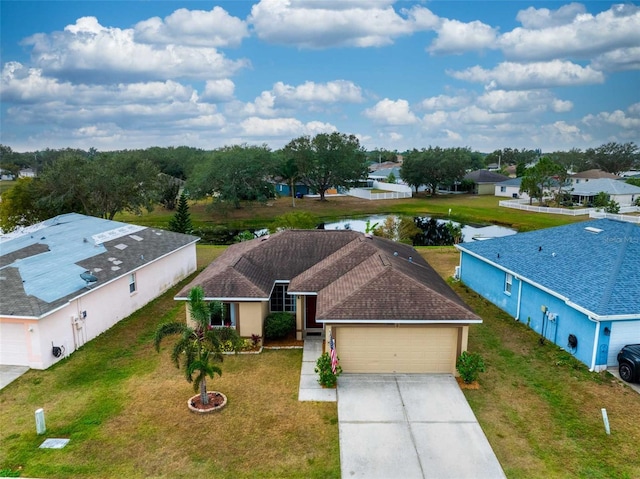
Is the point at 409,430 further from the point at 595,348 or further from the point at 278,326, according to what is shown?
the point at 595,348

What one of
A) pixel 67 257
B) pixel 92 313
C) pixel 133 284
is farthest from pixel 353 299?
pixel 67 257

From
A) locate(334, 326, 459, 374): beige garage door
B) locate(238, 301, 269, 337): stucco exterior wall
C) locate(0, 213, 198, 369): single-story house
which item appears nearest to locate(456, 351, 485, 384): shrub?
locate(334, 326, 459, 374): beige garage door

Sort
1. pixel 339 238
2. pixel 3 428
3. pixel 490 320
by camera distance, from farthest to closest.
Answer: pixel 339 238 < pixel 490 320 < pixel 3 428

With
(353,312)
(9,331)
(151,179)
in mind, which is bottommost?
(9,331)

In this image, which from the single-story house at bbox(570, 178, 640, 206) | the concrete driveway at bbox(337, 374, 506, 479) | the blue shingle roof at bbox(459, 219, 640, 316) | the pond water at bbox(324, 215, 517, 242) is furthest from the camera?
the single-story house at bbox(570, 178, 640, 206)

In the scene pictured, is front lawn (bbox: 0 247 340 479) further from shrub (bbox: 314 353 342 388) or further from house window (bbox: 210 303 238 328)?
house window (bbox: 210 303 238 328)

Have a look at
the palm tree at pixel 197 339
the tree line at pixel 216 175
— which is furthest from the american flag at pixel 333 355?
the tree line at pixel 216 175

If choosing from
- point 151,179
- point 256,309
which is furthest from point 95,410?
point 151,179

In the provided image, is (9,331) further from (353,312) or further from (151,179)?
(151,179)
